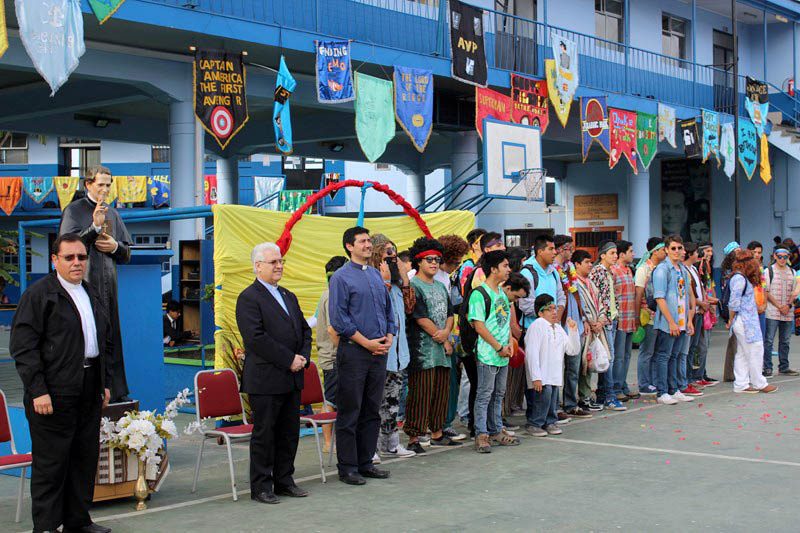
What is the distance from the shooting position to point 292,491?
24.0 ft

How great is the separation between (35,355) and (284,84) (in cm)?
970

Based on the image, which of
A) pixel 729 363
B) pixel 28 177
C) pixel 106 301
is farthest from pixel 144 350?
pixel 28 177

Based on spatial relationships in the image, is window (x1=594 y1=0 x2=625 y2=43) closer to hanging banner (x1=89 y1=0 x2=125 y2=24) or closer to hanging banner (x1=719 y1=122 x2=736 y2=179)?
hanging banner (x1=719 y1=122 x2=736 y2=179)

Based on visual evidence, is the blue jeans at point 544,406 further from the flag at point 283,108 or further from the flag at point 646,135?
the flag at point 646,135

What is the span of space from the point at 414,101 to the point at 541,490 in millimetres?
10743

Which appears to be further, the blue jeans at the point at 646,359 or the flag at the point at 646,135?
the flag at the point at 646,135

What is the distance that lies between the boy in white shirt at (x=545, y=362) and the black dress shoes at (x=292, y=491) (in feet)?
10.1

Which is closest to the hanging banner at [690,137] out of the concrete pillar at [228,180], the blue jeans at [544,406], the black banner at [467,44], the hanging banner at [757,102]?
the hanging banner at [757,102]

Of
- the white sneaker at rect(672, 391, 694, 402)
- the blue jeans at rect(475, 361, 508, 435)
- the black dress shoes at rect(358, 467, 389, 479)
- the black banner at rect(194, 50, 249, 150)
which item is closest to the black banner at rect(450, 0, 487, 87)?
the black banner at rect(194, 50, 249, 150)

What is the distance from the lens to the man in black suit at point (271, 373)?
23.3 feet

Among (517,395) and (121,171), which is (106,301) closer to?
(517,395)

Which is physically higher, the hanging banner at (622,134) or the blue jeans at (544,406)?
the hanging banner at (622,134)

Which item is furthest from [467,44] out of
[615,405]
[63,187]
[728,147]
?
[63,187]

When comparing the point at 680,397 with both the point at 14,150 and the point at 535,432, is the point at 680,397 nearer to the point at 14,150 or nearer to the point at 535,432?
the point at 535,432
